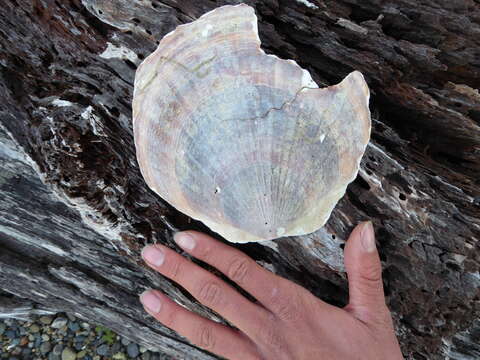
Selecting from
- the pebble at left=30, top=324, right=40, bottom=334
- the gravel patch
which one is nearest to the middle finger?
the gravel patch

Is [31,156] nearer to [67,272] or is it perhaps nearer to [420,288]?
[67,272]

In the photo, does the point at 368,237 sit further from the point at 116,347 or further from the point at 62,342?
the point at 62,342

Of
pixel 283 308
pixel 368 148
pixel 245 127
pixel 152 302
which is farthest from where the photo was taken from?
pixel 152 302

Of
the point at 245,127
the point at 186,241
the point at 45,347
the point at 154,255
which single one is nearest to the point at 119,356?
the point at 45,347

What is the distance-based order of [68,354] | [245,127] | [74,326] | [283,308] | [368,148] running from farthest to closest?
[74,326]
[68,354]
[283,308]
[368,148]
[245,127]

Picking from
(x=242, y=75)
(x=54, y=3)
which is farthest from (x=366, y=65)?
(x=54, y=3)

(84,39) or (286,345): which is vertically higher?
(84,39)

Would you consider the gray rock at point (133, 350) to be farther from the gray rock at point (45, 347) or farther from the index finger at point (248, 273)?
the index finger at point (248, 273)
